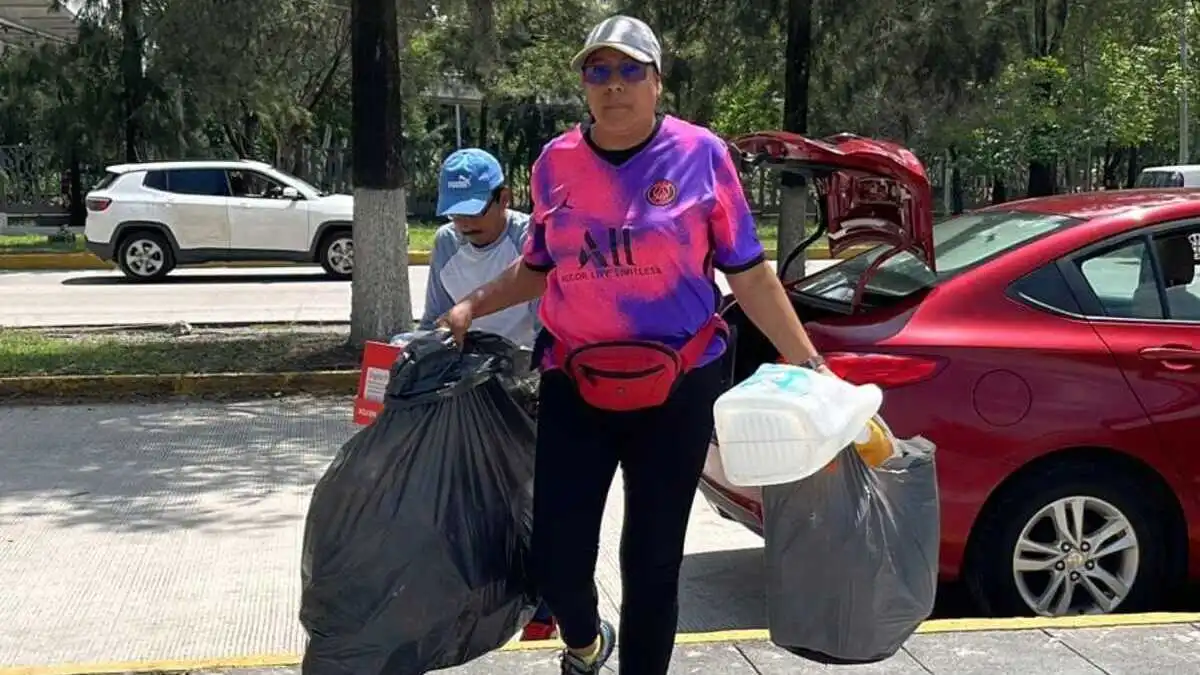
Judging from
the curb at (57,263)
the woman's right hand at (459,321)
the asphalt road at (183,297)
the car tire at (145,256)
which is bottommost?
the asphalt road at (183,297)

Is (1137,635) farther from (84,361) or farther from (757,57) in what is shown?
(757,57)

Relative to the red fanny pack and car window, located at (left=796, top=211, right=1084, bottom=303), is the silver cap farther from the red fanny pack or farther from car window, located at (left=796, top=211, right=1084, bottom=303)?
car window, located at (left=796, top=211, right=1084, bottom=303)

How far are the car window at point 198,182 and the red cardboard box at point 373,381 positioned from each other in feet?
49.0

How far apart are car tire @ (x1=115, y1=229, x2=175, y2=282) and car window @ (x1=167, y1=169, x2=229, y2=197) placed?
690 mm

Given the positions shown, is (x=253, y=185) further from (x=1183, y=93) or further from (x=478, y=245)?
(x=1183, y=93)

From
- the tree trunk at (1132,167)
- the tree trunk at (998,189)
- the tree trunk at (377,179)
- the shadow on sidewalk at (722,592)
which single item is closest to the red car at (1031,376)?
the shadow on sidewalk at (722,592)

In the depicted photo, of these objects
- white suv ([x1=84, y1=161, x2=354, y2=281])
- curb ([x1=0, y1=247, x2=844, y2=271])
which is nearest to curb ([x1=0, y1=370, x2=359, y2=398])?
white suv ([x1=84, y1=161, x2=354, y2=281])

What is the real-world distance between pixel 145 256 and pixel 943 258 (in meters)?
14.8

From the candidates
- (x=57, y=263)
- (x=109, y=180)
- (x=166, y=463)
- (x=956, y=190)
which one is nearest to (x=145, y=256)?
(x=109, y=180)

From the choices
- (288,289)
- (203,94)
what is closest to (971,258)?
(288,289)

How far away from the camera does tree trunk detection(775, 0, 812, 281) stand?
38.7 feet

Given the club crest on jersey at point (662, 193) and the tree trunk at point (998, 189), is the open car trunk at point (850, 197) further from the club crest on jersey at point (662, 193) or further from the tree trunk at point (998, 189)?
the tree trunk at point (998, 189)

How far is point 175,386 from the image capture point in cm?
919

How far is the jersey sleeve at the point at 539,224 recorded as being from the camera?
3170mm
